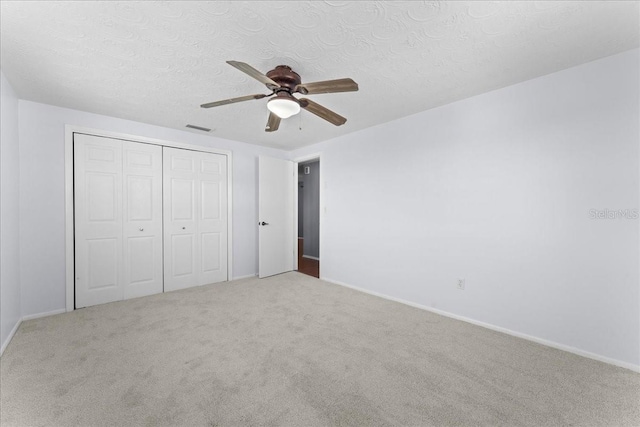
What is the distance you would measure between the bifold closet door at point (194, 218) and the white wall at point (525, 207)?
8.17 ft

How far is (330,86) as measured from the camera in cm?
187

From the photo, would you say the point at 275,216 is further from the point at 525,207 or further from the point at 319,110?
the point at 525,207

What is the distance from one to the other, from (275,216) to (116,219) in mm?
2300

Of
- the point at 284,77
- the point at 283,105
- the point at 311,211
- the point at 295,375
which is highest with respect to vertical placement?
the point at 284,77

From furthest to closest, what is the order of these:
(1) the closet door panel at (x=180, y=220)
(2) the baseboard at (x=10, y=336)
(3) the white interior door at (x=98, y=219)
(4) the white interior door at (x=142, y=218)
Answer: (1) the closet door panel at (x=180, y=220), (4) the white interior door at (x=142, y=218), (3) the white interior door at (x=98, y=219), (2) the baseboard at (x=10, y=336)

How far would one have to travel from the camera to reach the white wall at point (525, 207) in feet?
6.57

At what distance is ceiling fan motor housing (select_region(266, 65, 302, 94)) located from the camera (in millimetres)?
2020

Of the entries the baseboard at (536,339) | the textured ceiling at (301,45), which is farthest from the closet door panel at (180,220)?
the baseboard at (536,339)

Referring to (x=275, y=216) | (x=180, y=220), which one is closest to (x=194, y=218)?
(x=180, y=220)

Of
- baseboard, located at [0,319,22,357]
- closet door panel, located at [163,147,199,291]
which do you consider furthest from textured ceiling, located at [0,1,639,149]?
baseboard, located at [0,319,22,357]

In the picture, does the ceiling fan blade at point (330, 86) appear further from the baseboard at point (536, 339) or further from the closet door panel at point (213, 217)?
the closet door panel at point (213, 217)

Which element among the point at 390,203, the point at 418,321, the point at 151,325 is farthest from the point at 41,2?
the point at 418,321

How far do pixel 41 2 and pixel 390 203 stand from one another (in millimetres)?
3400

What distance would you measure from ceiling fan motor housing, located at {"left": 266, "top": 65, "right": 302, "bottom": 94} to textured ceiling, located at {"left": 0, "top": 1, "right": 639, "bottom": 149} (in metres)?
0.07
